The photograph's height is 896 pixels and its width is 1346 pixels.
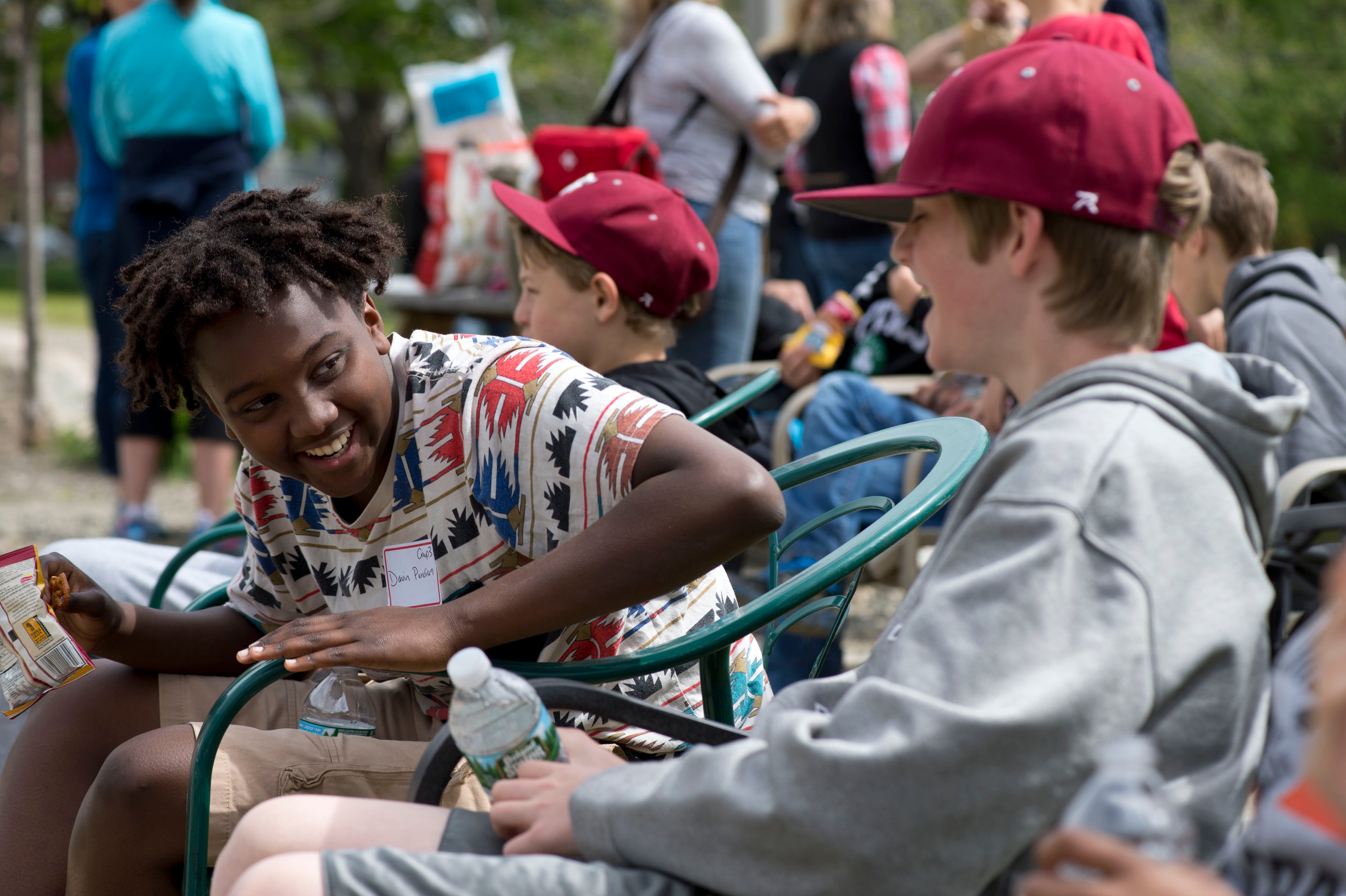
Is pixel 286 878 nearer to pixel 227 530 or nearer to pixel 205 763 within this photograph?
pixel 205 763

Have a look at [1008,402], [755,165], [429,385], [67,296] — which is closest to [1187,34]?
[755,165]

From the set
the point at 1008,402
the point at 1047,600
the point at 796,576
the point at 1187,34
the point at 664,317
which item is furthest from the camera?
the point at 1187,34

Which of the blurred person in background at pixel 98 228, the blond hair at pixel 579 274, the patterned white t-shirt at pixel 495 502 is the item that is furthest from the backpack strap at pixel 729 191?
the blurred person in background at pixel 98 228

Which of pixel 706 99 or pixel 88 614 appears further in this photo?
pixel 706 99

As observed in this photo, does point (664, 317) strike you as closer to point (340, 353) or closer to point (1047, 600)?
point (340, 353)

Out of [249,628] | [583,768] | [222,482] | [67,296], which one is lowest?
[67,296]

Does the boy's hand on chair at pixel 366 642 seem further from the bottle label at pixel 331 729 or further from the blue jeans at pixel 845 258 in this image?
the blue jeans at pixel 845 258

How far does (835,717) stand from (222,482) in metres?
4.55

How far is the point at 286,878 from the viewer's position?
4.29 ft

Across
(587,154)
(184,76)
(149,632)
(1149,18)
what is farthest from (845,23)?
(149,632)

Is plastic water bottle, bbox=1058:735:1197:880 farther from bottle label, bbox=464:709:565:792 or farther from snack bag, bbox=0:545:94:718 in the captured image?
snack bag, bbox=0:545:94:718

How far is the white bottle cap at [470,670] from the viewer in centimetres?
141

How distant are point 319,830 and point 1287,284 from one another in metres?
2.53

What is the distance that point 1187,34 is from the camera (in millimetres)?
16484
